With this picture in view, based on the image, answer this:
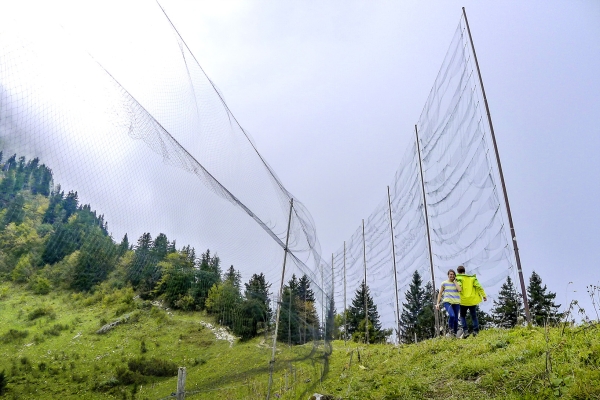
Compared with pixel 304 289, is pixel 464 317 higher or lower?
lower

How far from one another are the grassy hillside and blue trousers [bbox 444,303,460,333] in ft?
5.77

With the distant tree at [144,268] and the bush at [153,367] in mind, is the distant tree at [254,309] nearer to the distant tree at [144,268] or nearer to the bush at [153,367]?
the bush at [153,367]

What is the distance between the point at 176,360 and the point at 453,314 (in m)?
6.27

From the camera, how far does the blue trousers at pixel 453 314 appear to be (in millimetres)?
8594

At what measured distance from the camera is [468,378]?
531cm

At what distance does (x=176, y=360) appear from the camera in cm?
448

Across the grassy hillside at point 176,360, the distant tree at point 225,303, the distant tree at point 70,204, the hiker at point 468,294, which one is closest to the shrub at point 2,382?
the grassy hillside at point 176,360

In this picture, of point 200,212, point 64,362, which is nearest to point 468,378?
point 200,212

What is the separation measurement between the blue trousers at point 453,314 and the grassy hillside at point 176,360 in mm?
1759

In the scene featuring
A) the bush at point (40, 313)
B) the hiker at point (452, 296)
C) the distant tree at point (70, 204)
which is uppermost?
the hiker at point (452, 296)

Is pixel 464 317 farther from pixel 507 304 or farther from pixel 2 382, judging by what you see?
pixel 507 304

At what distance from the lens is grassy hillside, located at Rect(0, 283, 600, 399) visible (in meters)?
3.16

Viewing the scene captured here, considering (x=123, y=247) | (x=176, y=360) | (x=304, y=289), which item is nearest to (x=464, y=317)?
(x=304, y=289)

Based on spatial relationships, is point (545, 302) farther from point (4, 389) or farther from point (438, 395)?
point (4, 389)
